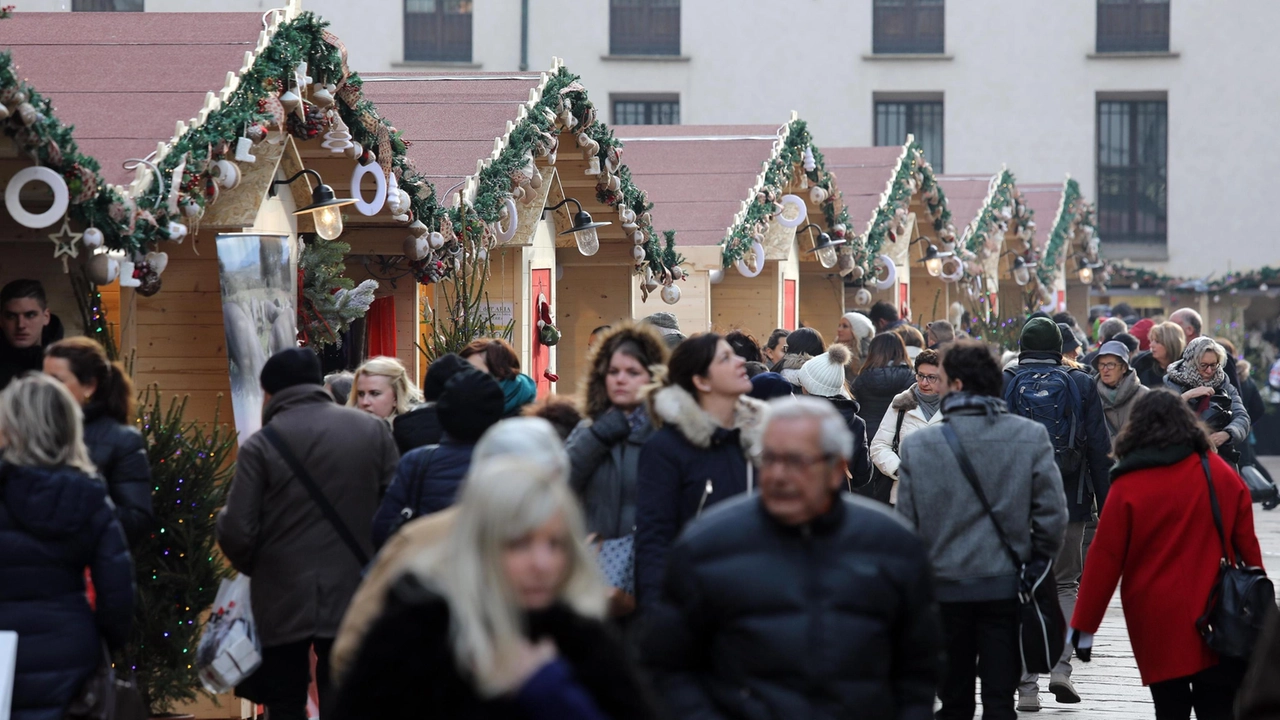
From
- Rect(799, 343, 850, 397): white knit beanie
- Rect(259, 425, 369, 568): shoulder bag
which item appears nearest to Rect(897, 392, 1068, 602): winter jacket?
Rect(259, 425, 369, 568): shoulder bag

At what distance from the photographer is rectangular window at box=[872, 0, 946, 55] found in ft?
110

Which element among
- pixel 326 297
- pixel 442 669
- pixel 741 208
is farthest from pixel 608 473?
pixel 741 208

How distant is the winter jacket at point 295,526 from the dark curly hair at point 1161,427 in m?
2.71

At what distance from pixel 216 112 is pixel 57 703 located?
3583 mm

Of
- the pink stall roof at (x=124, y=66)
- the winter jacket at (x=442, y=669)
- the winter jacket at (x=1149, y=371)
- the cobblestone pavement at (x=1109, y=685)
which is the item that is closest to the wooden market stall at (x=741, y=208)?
the winter jacket at (x=1149, y=371)

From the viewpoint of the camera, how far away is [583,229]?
1287cm

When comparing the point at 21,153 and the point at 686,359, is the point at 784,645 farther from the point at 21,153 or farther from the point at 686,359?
the point at 21,153

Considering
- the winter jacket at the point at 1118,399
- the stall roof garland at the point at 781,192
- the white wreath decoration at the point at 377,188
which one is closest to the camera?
the white wreath decoration at the point at 377,188

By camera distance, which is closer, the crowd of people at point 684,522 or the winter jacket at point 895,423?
the crowd of people at point 684,522

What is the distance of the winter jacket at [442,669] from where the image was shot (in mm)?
3068

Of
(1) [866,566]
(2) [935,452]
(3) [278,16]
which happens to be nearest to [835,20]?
(3) [278,16]

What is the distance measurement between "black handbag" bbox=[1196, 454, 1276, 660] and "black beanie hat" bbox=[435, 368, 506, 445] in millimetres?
2557

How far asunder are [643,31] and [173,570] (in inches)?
1071

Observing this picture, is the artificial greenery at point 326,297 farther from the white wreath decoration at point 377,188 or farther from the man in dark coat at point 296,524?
the man in dark coat at point 296,524
